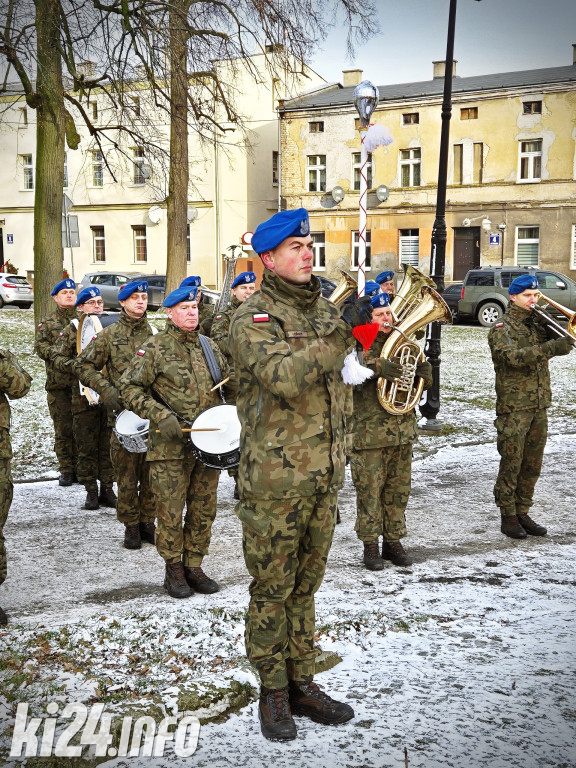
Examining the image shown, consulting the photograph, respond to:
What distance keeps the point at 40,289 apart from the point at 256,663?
1161 centimetres

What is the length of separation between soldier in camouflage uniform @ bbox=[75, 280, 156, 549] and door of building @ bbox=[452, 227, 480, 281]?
29472mm

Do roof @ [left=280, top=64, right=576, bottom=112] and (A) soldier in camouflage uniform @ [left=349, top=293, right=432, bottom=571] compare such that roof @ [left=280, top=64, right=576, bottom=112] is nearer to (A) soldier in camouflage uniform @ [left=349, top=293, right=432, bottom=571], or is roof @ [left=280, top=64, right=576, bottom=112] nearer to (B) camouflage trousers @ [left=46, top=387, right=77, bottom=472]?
(B) camouflage trousers @ [left=46, top=387, right=77, bottom=472]

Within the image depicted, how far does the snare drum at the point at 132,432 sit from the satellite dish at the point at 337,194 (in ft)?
104

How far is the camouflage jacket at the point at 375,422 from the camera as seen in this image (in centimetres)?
560

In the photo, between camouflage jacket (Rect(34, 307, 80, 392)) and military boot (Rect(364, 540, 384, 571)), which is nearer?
military boot (Rect(364, 540, 384, 571))

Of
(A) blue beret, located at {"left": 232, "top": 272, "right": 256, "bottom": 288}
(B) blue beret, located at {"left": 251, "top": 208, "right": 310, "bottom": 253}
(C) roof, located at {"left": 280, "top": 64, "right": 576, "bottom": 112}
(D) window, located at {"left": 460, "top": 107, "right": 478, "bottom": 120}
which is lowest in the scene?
(A) blue beret, located at {"left": 232, "top": 272, "right": 256, "bottom": 288}

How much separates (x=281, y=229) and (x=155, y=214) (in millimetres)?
35952

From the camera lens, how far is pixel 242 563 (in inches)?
231

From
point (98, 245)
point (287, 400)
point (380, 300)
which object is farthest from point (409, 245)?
point (287, 400)

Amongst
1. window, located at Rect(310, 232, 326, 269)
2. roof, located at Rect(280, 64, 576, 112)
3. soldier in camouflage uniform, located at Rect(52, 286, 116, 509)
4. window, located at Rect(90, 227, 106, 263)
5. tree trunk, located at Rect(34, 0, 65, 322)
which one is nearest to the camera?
soldier in camouflage uniform, located at Rect(52, 286, 116, 509)

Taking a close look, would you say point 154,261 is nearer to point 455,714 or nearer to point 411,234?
point 411,234

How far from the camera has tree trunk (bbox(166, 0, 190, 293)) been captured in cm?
1278

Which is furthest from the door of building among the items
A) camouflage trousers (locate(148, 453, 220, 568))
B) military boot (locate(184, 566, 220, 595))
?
military boot (locate(184, 566, 220, 595))

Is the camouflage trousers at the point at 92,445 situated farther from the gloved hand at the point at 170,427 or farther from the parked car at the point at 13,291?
the parked car at the point at 13,291
